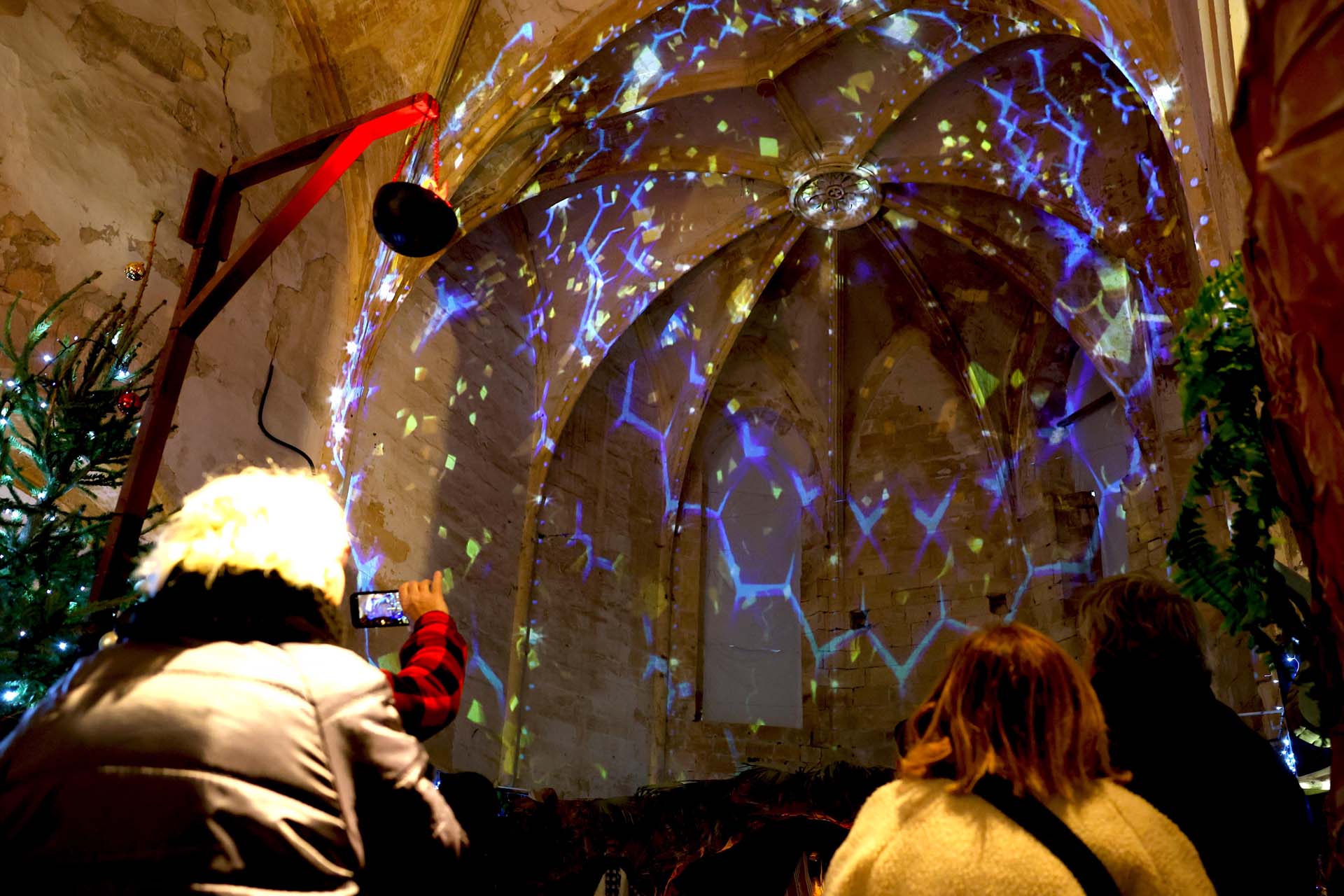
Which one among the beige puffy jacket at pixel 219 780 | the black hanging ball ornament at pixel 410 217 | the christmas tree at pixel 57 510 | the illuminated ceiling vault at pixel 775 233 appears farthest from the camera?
the illuminated ceiling vault at pixel 775 233

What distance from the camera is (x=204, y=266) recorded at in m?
3.95

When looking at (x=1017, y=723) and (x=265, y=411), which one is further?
(x=265, y=411)

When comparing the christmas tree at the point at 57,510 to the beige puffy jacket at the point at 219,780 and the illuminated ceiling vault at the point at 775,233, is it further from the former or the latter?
the illuminated ceiling vault at the point at 775,233

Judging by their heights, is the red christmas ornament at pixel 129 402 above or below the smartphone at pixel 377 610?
above

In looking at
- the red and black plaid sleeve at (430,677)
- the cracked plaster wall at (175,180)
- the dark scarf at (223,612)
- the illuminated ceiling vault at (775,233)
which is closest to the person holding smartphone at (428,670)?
the red and black plaid sleeve at (430,677)

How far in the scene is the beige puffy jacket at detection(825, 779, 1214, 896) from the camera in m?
1.52

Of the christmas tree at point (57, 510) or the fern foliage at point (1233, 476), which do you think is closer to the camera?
the fern foliage at point (1233, 476)

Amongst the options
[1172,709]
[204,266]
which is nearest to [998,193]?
[204,266]

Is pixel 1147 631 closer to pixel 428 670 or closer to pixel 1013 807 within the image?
pixel 1013 807

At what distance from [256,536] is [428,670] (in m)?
0.50

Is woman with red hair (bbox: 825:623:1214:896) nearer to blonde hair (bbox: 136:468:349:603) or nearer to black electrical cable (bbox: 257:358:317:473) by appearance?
blonde hair (bbox: 136:468:349:603)

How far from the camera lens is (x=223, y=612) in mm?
1624

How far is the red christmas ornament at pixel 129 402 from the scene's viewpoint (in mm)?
3742

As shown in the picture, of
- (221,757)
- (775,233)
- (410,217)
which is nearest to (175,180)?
(410,217)
